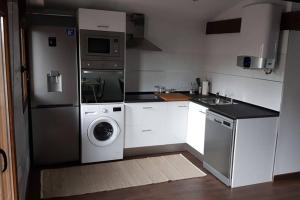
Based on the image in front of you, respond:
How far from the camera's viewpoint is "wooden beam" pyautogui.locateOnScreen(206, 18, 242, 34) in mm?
3751

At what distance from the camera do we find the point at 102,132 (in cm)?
378

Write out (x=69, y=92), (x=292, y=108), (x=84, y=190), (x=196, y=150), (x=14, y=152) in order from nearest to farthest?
(x=14, y=152) < (x=84, y=190) < (x=292, y=108) < (x=69, y=92) < (x=196, y=150)

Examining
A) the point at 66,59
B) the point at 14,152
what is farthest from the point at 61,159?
the point at 14,152

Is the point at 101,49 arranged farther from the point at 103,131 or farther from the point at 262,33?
the point at 262,33

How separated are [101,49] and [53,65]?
625 millimetres

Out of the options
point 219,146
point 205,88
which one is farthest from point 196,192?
point 205,88

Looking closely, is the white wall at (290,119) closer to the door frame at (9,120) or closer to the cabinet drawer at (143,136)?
the cabinet drawer at (143,136)

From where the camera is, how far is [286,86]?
3141 millimetres

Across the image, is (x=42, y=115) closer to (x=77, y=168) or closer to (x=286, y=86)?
(x=77, y=168)

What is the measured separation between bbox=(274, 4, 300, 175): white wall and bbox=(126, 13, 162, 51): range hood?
5.94ft

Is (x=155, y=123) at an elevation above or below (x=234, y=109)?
below

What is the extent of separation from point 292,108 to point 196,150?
1407 millimetres

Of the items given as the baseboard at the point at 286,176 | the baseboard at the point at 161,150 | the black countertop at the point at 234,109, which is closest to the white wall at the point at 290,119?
the baseboard at the point at 286,176

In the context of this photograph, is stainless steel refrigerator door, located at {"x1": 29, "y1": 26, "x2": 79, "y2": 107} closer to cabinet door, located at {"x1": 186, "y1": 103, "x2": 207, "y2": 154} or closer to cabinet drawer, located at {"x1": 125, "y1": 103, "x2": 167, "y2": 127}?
cabinet drawer, located at {"x1": 125, "y1": 103, "x2": 167, "y2": 127}
